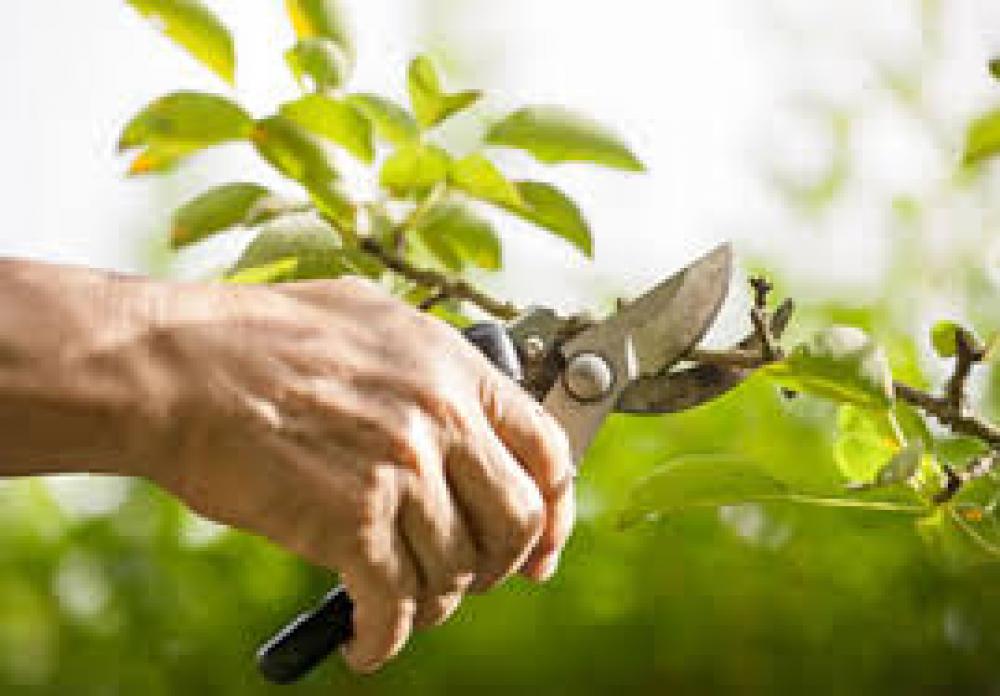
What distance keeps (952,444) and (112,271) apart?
598mm

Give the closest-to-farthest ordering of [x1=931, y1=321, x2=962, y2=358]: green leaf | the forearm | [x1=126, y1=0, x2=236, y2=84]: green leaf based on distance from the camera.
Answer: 1. the forearm
2. [x1=931, y1=321, x2=962, y2=358]: green leaf
3. [x1=126, y1=0, x2=236, y2=84]: green leaf

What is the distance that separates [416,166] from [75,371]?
241 millimetres

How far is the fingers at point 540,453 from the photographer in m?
0.73

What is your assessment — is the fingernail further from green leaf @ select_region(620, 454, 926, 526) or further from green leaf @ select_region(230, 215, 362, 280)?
green leaf @ select_region(230, 215, 362, 280)

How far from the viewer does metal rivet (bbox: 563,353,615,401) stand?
82cm

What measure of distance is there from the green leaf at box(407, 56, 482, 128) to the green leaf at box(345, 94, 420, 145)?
0.5 inches

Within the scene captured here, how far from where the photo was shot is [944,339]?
78 centimetres

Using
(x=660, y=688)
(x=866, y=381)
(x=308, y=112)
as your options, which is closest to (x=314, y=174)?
(x=308, y=112)

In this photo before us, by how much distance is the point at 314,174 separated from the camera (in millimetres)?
829

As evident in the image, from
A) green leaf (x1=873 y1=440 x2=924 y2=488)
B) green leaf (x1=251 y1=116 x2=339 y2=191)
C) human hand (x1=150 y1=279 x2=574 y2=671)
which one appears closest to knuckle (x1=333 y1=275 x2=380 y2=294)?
human hand (x1=150 y1=279 x2=574 y2=671)

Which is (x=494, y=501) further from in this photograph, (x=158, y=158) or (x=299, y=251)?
(x=158, y=158)

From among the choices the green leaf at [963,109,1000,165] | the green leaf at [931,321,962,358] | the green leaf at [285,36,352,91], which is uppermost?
the green leaf at [285,36,352,91]

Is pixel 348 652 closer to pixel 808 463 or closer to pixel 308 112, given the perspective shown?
pixel 308 112

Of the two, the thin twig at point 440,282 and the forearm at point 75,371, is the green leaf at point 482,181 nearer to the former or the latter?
the thin twig at point 440,282
